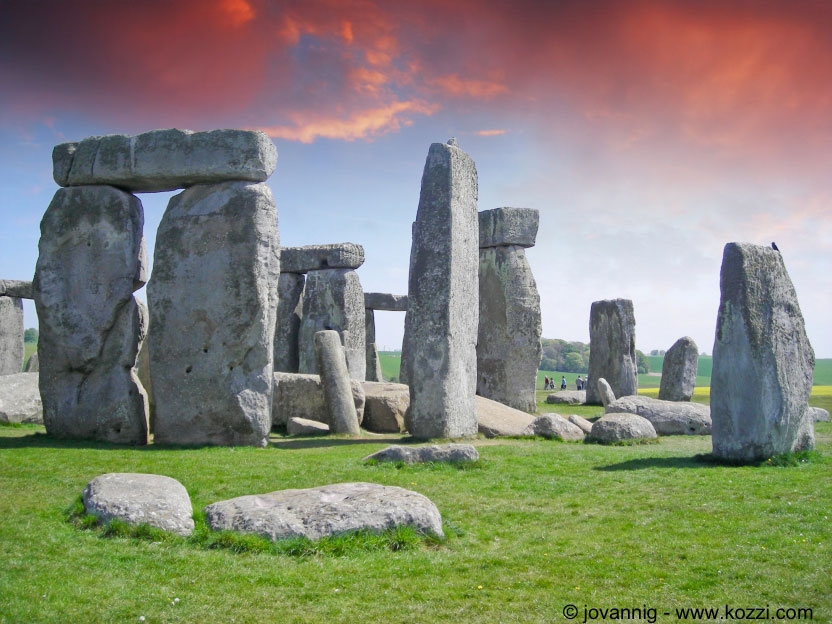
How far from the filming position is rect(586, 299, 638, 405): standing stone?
2373cm

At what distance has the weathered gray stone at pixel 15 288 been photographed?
78.5 ft

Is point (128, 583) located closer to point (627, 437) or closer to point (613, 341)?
point (627, 437)

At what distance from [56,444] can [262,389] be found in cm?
293

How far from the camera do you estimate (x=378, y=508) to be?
6738 mm

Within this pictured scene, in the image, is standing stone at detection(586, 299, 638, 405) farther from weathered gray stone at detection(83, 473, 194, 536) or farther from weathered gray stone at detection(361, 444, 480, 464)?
weathered gray stone at detection(83, 473, 194, 536)

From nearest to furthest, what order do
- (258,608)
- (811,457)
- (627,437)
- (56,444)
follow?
(258,608), (811,457), (56,444), (627,437)

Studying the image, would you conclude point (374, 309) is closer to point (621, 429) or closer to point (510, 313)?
point (510, 313)

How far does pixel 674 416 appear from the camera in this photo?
15320 millimetres

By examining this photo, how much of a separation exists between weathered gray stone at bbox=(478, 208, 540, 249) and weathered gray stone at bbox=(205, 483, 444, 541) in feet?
45.0

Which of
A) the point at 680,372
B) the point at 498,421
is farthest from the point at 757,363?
the point at 680,372

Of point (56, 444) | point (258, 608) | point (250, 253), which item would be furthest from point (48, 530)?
point (250, 253)

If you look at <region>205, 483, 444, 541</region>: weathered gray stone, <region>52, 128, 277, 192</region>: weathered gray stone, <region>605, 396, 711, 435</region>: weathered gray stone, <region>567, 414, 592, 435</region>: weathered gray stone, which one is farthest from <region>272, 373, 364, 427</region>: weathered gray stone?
<region>205, 483, 444, 541</region>: weathered gray stone

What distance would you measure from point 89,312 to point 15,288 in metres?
12.5

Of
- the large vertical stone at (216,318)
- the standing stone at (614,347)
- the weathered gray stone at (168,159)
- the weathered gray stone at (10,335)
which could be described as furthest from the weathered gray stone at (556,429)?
the weathered gray stone at (10,335)
